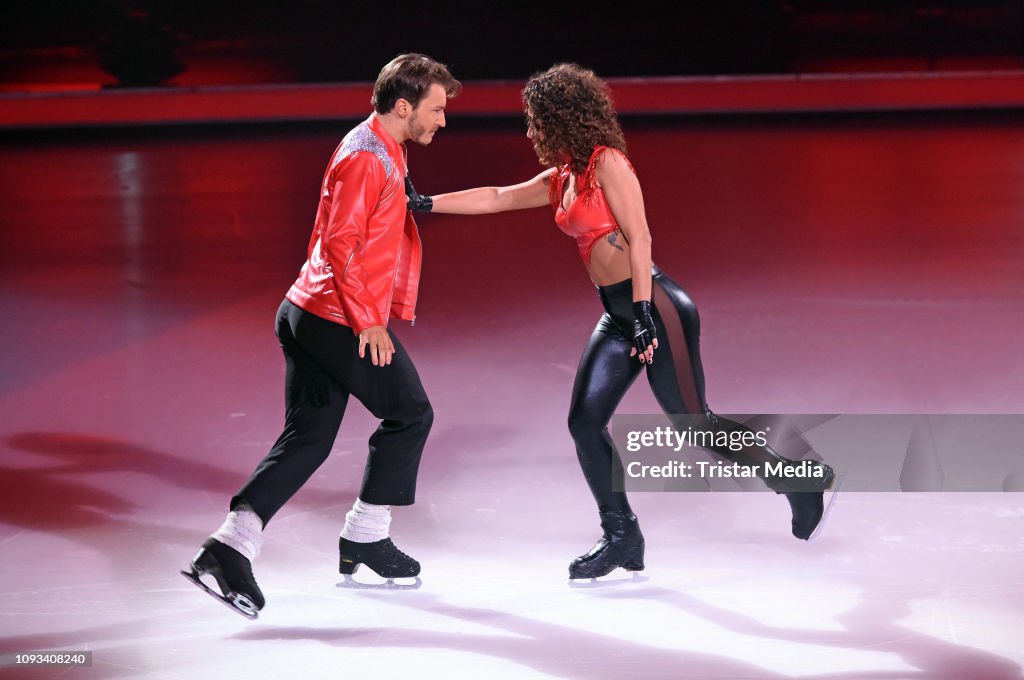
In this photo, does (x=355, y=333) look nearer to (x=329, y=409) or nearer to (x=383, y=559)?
(x=329, y=409)

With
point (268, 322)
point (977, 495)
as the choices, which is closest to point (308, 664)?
point (977, 495)

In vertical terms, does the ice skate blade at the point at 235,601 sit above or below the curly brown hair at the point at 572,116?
below

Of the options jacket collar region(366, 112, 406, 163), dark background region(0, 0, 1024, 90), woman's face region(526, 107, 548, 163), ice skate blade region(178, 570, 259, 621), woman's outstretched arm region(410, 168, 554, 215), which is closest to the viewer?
ice skate blade region(178, 570, 259, 621)

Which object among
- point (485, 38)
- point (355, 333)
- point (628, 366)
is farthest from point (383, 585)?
point (485, 38)

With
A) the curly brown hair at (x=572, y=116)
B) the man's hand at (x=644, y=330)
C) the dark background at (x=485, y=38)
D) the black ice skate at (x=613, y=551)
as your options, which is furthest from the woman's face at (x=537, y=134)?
the dark background at (x=485, y=38)

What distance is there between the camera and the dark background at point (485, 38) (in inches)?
533

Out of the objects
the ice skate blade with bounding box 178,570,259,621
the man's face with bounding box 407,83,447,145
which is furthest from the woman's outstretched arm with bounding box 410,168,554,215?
the ice skate blade with bounding box 178,570,259,621

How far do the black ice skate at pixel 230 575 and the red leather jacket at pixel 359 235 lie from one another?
62 centimetres

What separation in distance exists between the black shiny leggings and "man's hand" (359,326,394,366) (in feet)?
1.70

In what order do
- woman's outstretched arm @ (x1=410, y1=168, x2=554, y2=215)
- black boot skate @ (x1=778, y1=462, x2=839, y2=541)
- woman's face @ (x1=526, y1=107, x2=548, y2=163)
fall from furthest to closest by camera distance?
woman's outstretched arm @ (x1=410, y1=168, x2=554, y2=215) < black boot skate @ (x1=778, y1=462, x2=839, y2=541) < woman's face @ (x1=526, y1=107, x2=548, y2=163)

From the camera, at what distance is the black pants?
2.93 m

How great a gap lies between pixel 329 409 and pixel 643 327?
0.81m

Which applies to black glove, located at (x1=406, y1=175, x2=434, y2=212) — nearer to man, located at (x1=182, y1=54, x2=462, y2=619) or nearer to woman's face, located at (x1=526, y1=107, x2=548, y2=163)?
man, located at (x1=182, y1=54, x2=462, y2=619)

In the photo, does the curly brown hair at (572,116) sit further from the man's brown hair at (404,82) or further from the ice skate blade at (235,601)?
the ice skate blade at (235,601)
